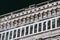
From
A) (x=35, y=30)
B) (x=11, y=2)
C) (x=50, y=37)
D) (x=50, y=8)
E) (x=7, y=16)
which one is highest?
(x=11, y=2)

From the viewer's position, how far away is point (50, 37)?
29.6 m

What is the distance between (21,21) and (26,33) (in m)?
2.23

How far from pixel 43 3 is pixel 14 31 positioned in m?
5.88

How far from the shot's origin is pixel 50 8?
3138 cm

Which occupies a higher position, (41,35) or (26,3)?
(26,3)

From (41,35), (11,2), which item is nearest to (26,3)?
(11,2)

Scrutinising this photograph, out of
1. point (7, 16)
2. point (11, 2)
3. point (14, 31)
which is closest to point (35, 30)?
point (14, 31)

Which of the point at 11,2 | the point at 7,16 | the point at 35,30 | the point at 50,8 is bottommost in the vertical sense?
the point at 35,30

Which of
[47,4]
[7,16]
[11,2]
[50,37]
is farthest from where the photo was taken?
[11,2]

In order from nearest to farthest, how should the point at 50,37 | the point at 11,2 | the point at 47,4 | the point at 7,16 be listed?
the point at 50,37, the point at 47,4, the point at 7,16, the point at 11,2

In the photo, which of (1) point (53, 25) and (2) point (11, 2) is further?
(2) point (11, 2)

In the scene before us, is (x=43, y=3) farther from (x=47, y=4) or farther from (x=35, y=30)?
(x=35, y=30)

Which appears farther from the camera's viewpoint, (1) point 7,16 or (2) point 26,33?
(1) point 7,16

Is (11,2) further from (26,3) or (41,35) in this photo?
(41,35)
